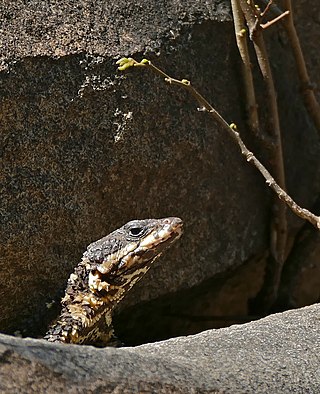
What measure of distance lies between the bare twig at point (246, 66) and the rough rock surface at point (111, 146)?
52 mm

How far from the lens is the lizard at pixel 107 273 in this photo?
3.13 meters

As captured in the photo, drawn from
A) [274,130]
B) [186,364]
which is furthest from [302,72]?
[186,364]

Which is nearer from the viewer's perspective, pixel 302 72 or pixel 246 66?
pixel 246 66

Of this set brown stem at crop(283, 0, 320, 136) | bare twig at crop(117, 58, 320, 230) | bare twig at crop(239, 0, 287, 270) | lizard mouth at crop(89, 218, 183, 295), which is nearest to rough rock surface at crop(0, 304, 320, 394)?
lizard mouth at crop(89, 218, 183, 295)

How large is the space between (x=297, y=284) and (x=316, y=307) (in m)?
1.05

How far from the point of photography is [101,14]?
329 centimetres

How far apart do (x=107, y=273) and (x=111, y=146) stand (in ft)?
1.43

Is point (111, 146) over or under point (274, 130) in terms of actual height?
over

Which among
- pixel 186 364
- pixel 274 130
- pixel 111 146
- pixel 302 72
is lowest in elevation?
pixel 186 364

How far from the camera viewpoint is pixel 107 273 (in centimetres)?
323

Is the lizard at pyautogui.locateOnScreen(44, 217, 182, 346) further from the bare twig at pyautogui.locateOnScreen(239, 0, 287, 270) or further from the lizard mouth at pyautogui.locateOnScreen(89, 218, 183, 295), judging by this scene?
the bare twig at pyautogui.locateOnScreen(239, 0, 287, 270)

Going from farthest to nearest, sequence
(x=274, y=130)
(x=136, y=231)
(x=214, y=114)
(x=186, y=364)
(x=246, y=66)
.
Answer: (x=274, y=130) → (x=246, y=66) → (x=214, y=114) → (x=136, y=231) → (x=186, y=364)

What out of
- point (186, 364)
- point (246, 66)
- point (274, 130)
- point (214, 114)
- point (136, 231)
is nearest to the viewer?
point (186, 364)

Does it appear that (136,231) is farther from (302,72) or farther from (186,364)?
(302,72)
